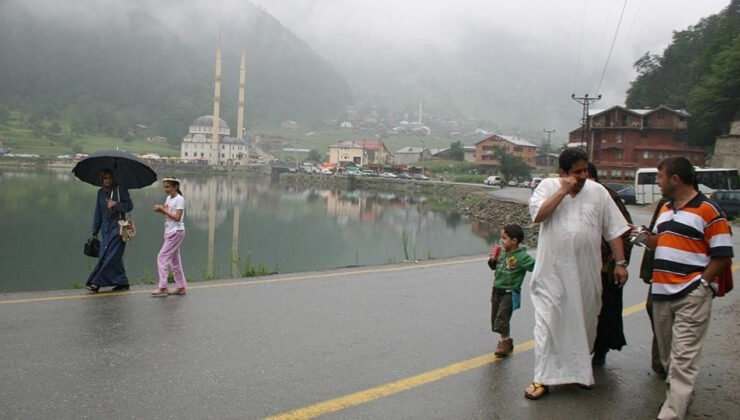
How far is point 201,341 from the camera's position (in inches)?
194

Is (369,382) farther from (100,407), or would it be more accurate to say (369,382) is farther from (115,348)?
(115,348)

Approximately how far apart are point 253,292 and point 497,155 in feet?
260

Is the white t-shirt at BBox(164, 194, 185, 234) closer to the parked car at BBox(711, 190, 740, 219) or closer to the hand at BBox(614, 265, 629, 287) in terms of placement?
the hand at BBox(614, 265, 629, 287)

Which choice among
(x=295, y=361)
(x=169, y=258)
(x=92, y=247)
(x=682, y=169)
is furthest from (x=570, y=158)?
(x=92, y=247)

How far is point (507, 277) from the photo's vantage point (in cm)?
458

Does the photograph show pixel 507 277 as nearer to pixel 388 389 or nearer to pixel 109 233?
pixel 388 389

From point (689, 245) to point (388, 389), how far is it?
204 cm

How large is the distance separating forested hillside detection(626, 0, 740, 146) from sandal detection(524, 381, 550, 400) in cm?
5007

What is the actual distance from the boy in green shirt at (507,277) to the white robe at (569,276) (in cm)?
73

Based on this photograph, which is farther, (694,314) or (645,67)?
(645,67)

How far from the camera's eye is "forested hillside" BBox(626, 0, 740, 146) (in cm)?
4672

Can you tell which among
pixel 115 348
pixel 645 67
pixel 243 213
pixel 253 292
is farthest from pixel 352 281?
pixel 645 67

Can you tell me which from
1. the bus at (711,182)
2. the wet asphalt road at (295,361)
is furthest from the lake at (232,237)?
the bus at (711,182)

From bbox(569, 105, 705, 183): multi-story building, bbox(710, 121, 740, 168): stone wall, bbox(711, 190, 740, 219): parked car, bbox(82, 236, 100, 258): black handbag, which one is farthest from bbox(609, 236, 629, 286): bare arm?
bbox(569, 105, 705, 183): multi-story building
